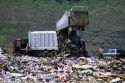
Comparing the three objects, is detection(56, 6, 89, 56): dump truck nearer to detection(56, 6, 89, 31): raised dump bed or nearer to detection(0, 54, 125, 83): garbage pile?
detection(56, 6, 89, 31): raised dump bed

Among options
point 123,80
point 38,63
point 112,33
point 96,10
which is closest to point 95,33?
point 112,33

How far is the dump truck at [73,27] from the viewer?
61.2ft

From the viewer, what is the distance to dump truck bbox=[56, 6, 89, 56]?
18.6 metres

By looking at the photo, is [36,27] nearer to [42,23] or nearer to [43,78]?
[42,23]

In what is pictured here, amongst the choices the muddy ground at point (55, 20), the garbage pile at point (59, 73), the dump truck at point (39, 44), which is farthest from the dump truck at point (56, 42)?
the muddy ground at point (55, 20)

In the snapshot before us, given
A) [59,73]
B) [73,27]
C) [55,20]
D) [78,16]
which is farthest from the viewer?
[55,20]

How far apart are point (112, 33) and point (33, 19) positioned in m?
9.08

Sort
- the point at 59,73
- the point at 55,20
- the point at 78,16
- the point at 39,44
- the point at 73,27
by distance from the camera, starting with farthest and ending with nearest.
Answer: the point at 55,20 → the point at 39,44 → the point at 73,27 → the point at 78,16 → the point at 59,73

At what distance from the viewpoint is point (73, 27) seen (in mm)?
19609

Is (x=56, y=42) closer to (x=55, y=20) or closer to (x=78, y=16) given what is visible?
(x=78, y=16)

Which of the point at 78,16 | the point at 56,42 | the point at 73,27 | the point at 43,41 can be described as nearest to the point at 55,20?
the point at 43,41

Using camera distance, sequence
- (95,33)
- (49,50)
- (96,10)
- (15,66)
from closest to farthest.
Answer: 1. (15,66)
2. (49,50)
3. (95,33)
4. (96,10)

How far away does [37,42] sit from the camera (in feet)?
71.9

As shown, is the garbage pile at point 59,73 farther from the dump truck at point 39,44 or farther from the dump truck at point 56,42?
the dump truck at point 39,44
